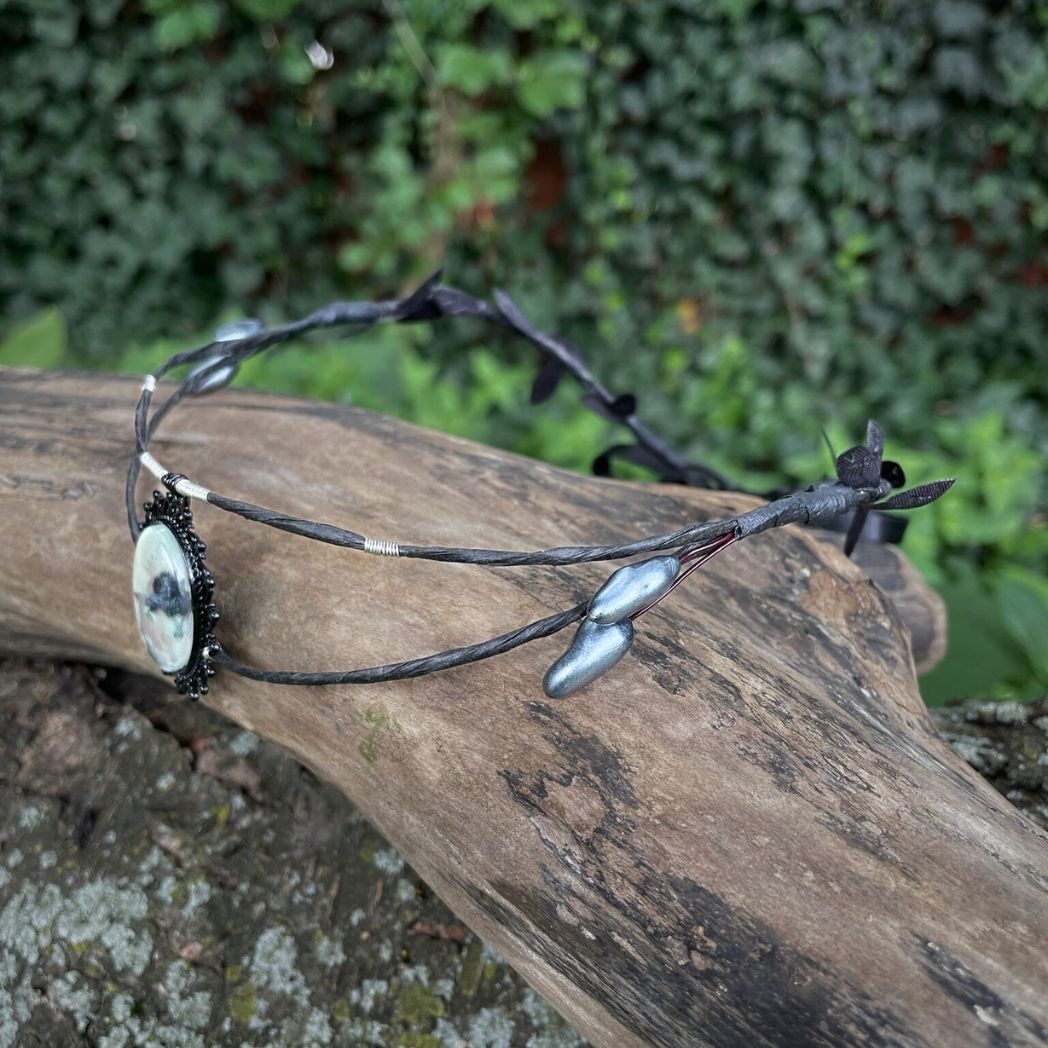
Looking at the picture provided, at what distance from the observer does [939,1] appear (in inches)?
103

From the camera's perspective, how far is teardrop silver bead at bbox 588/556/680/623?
2.85ft

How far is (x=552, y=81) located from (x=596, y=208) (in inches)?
17.3

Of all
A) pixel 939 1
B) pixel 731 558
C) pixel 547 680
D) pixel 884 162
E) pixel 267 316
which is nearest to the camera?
pixel 547 680

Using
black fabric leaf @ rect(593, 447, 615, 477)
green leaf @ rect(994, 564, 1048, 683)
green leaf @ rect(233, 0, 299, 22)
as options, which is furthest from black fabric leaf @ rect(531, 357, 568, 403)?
green leaf @ rect(233, 0, 299, 22)

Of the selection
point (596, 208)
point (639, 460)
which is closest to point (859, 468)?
point (639, 460)

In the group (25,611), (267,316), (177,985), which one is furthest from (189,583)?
(267,316)

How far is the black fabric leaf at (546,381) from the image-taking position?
159cm

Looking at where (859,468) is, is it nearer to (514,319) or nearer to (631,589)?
(631,589)

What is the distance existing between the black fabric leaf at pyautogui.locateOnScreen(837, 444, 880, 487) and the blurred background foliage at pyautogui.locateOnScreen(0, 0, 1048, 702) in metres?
1.41

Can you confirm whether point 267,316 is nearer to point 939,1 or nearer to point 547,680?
point 939,1

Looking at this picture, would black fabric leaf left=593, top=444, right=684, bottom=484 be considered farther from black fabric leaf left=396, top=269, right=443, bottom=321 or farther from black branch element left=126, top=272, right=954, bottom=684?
black fabric leaf left=396, top=269, right=443, bottom=321

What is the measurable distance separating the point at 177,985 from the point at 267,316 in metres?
2.86

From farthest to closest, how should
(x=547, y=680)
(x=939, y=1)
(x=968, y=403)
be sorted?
(x=968, y=403)
(x=939, y=1)
(x=547, y=680)

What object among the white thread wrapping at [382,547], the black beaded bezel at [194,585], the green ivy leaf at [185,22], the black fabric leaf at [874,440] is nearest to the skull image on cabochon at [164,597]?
the black beaded bezel at [194,585]
